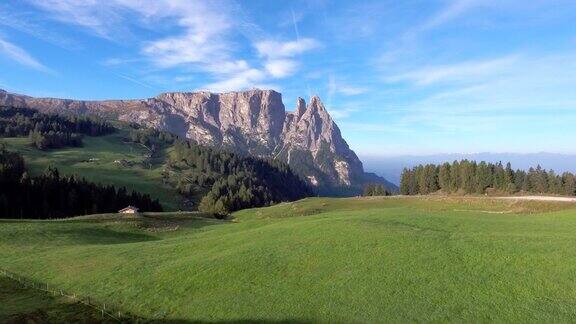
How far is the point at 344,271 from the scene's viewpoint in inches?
1323

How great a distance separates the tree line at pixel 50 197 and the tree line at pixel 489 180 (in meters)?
121

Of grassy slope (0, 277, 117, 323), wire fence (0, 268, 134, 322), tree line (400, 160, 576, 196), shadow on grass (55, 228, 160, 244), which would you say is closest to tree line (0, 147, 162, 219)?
shadow on grass (55, 228, 160, 244)

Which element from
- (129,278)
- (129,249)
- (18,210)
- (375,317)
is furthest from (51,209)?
(375,317)

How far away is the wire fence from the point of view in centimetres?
3110

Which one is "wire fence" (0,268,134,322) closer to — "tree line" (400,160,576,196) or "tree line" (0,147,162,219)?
"tree line" (0,147,162,219)

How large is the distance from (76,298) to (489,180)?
144 meters

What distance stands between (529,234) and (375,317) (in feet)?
81.1

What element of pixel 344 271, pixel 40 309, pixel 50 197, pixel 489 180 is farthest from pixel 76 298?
pixel 489 180

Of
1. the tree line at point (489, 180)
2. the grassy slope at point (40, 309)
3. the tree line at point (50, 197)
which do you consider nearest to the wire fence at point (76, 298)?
the grassy slope at point (40, 309)

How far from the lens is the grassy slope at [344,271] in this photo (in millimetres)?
26969

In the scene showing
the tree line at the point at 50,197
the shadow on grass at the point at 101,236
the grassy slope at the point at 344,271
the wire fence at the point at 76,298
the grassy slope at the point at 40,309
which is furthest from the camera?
the tree line at the point at 50,197

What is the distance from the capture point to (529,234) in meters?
41.7

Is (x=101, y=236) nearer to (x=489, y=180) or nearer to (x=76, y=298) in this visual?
(x=76, y=298)

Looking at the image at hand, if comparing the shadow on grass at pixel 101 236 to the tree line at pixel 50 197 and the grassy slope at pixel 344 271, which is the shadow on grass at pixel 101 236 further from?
the tree line at pixel 50 197
